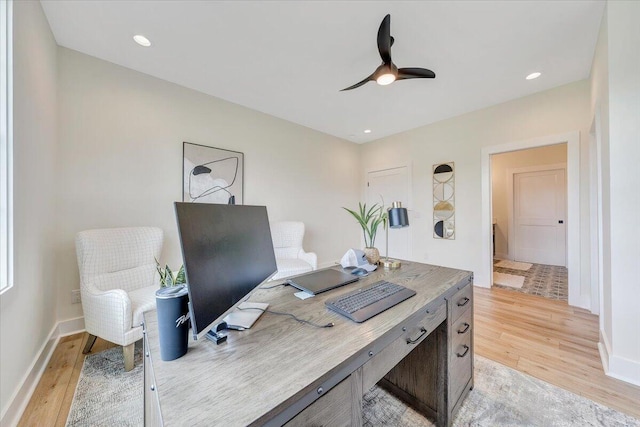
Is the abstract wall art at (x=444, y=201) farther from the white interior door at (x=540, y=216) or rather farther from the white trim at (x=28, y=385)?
the white trim at (x=28, y=385)

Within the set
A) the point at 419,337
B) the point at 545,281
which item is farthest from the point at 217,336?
the point at 545,281

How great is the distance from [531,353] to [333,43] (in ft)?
10.1

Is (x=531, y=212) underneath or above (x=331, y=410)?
above

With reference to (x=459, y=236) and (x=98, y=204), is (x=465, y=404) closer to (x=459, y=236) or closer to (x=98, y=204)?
(x=459, y=236)

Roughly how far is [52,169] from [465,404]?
354 centimetres

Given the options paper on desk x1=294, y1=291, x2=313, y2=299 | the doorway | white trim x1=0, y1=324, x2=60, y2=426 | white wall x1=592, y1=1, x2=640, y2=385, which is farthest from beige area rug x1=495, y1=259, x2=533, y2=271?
white trim x1=0, y1=324, x2=60, y2=426

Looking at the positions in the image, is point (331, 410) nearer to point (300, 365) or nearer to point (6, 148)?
point (300, 365)

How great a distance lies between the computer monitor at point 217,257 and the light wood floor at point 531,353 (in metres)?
1.51

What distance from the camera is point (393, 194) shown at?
4.52 metres

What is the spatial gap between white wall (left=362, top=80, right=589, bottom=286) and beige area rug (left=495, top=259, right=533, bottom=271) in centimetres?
166

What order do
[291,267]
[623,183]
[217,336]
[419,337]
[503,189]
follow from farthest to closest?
A: [503,189]
[291,267]
[623,183]
[419,337]
[217,336]

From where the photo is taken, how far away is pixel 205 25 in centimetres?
194

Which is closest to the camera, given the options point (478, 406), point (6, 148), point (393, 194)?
point (6, 148)

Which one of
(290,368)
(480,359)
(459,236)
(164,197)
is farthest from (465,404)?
(164,197)
